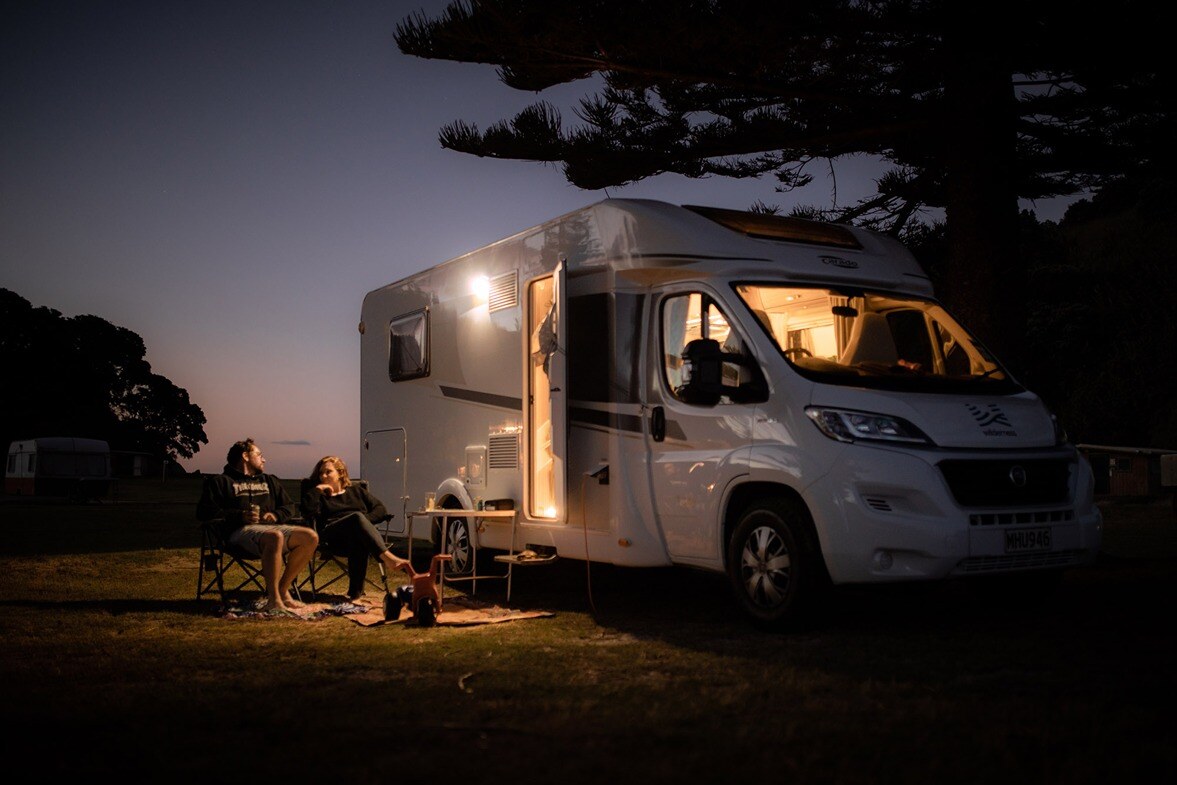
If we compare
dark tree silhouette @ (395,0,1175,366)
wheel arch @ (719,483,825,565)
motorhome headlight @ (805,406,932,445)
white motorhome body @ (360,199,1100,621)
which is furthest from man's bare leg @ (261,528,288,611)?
dark tree silhouette @ (395,0,1175,366)

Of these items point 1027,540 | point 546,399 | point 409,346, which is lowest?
point 1027,540

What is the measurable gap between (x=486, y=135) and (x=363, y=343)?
357 cm

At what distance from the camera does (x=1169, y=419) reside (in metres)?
33.3

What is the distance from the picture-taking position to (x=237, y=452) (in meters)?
8.54

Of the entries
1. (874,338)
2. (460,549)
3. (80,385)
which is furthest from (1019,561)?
(80,385)

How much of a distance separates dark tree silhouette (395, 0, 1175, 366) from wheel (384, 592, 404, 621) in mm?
6666

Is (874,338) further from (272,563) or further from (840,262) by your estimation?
(272,563)

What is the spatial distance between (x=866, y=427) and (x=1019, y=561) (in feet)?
3.81

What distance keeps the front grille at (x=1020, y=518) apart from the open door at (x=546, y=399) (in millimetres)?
2868

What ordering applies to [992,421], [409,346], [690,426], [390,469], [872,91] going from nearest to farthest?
[992,421] → [690,426] → [409,346] → [390,469] → [872,91]

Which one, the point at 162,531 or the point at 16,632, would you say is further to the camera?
the point at 162,531

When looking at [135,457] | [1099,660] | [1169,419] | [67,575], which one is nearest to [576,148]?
[67,575]

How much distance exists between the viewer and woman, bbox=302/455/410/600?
28.3 feet

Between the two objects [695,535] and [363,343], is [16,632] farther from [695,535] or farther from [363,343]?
[363,343]
